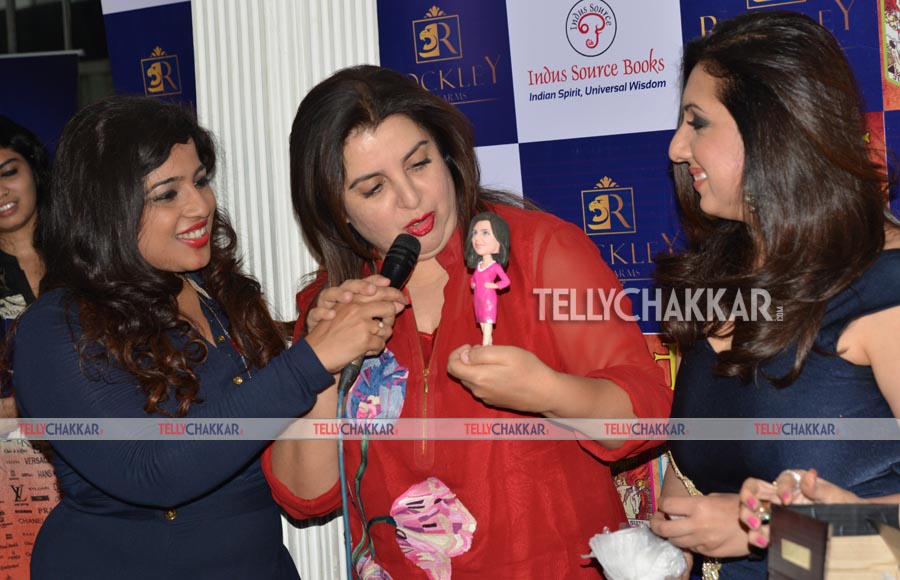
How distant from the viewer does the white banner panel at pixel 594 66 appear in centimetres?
259

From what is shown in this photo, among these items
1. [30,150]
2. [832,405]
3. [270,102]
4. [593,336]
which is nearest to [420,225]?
[593,336]

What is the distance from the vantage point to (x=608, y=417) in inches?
67.7

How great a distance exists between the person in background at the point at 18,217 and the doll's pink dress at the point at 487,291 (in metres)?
2.27

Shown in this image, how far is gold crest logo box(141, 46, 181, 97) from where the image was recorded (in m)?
3.33

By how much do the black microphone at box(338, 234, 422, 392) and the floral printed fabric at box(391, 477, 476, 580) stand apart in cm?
27

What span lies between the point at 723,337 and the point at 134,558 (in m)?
1.40

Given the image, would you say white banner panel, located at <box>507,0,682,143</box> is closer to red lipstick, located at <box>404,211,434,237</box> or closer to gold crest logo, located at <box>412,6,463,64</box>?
gold crest logo, located at <box>412,6,463,64</box>

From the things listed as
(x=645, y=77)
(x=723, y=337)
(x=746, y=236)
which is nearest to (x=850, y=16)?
(x=645, y=77)

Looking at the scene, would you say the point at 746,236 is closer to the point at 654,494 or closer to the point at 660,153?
the point at 660,153

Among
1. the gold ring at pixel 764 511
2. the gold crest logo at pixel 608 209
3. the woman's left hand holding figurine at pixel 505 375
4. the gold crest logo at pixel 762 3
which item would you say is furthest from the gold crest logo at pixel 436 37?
the gold ring at pixel 764 511

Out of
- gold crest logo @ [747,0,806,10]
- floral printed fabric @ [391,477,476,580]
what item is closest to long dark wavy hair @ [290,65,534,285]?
floral printed fabric @ [391,477,476,580]

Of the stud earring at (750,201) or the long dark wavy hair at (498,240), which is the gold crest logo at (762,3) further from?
the long dark wavy hair at (498,240)

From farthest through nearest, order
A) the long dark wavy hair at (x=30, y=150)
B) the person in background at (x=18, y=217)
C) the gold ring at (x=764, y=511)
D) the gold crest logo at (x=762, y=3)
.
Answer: the long dark wavy hair at (x=30, y=150)
the person in background at (x=18, y=217)
the gold crest logo at (x=762, y=3)
the gold ring at (x=764, y=511)

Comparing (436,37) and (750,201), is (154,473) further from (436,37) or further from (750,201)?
(436,37)
